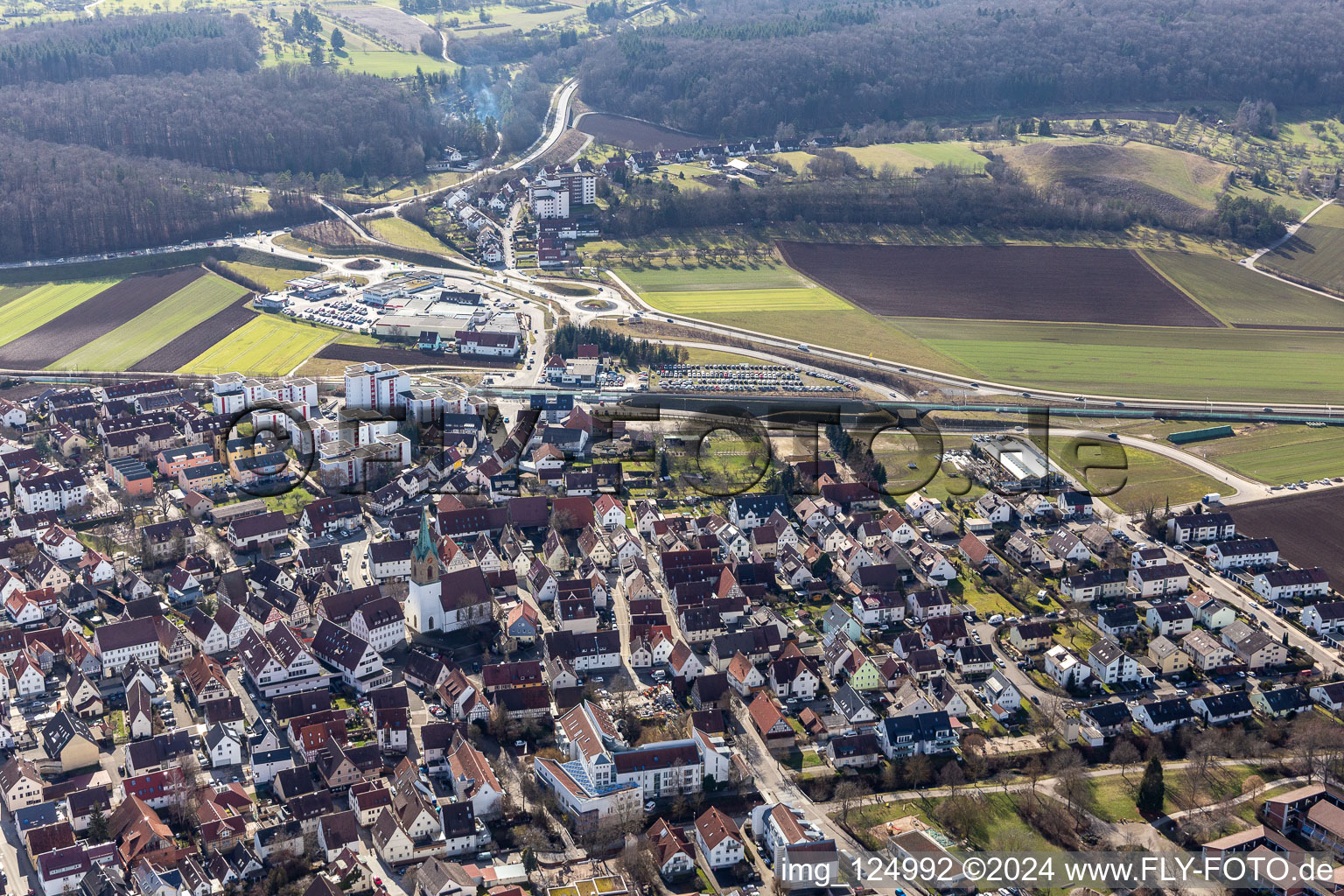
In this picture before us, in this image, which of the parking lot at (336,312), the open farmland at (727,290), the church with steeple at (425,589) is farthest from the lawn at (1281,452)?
the parking lot at (336,312)

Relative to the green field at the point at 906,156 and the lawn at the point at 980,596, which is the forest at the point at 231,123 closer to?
the green field at the point at 906,156

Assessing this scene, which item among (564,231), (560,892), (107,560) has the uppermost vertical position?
(564,231)

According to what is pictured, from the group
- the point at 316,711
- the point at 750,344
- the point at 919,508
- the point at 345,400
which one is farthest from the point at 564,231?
the point at 316,711

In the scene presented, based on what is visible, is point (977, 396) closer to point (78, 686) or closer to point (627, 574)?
point (627, 574)

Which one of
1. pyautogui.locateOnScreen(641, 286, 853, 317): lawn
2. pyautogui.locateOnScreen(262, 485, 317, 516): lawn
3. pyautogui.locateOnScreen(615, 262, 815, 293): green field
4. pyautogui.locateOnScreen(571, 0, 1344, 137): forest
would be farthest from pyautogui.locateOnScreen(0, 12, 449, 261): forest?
pyautogui.locateOnScreen(262, 485, 317, 516): lawn

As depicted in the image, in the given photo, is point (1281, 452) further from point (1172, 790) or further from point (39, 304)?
point (39, 304)

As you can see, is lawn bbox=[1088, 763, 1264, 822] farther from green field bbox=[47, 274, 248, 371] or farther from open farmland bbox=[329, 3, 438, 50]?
open farmland bbox=[329, 3, 438, 50]

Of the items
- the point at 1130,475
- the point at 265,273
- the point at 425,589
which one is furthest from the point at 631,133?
the point at 425,589
